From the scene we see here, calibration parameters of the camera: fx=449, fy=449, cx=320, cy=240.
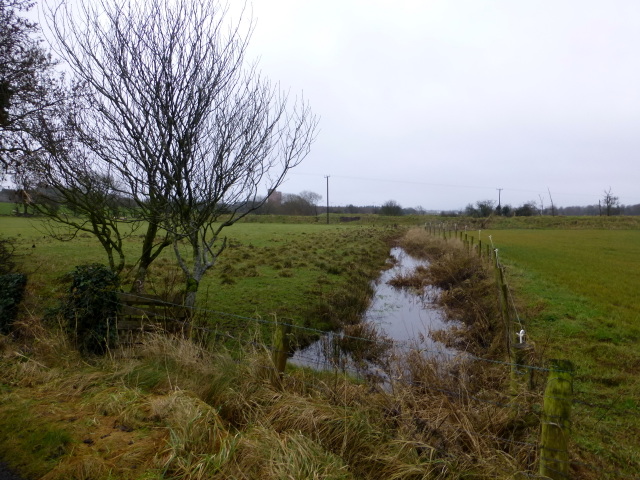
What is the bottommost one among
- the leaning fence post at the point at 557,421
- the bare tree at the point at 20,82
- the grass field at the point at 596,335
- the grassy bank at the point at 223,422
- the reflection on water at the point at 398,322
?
the reflection on water at the point at 398,322

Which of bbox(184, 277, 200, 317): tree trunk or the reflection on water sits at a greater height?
bbox(184, 277, 200, 317): tree trunk

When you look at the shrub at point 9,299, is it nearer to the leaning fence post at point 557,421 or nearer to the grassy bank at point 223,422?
the grassy bank at point 223,422

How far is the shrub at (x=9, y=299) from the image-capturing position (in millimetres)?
6594

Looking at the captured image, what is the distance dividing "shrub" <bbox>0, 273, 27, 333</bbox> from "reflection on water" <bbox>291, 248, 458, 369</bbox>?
4.38 metres

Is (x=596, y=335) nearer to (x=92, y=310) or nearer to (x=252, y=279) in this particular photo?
(x=92, y=310)

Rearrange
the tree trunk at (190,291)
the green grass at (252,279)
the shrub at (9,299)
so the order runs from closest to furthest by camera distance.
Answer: the shrub at (9,299)
the tree trunk at (190,291)
the green grass at (252,279)

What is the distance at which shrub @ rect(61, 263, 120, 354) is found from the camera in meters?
5.91

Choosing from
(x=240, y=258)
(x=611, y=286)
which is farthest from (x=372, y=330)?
(x=240, y=258)

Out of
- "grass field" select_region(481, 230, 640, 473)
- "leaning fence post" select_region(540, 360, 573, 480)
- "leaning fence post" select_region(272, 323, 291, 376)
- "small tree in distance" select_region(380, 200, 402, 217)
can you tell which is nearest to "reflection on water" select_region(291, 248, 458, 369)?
"leaning fence post" select_region(272, 323, 291, 376)

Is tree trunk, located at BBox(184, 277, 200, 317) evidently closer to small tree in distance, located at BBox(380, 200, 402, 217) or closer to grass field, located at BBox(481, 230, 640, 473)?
grass field, located at BBox(481, 230, 640, 473)

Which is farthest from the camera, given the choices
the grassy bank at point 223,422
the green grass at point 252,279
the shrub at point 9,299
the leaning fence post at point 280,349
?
the green grass at point 252,279

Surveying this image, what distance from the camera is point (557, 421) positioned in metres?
3.23

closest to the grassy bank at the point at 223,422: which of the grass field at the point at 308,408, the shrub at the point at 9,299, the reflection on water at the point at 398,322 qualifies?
the grass field at the point at 308,408

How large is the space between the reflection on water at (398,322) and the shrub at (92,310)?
2928 mm
